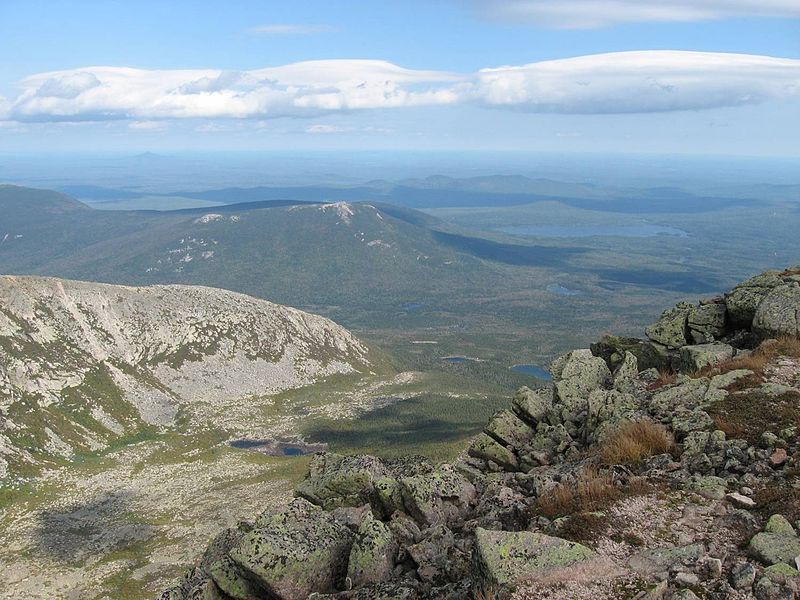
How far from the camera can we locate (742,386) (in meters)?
26.9

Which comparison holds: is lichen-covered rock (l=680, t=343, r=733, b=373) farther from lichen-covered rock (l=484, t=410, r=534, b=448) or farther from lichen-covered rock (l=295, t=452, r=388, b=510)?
lichen-covered rock (l=295, t=452, r=388, b=510)

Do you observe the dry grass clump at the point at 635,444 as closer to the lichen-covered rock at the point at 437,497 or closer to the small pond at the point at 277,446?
the lichen-covered rock at the point at 437,497

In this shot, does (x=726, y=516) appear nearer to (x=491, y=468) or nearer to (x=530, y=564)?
(x=530, y=564)

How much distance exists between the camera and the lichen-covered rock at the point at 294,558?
63.1 ft

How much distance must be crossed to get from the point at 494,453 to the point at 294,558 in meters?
12.7

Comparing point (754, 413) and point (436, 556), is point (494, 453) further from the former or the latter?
point (754, 413)

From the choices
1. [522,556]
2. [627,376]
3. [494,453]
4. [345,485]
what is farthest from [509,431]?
[522,556]

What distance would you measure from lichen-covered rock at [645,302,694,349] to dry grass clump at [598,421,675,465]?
1596 centimetres

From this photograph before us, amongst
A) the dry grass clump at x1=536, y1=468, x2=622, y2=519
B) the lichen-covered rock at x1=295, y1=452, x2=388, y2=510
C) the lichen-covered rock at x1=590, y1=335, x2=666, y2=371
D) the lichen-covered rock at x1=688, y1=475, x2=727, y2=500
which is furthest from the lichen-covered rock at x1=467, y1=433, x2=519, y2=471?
the lichen-covered rock at x1=590, y1=335, x2=666, y2=371

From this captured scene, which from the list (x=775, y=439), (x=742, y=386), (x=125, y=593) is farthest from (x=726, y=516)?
(x=125, y=593)

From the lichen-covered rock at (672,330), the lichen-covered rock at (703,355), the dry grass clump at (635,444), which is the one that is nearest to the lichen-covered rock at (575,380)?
the lichen-covered rock at (703,355)

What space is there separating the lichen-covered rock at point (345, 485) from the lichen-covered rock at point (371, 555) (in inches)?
179

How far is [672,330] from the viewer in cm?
3934

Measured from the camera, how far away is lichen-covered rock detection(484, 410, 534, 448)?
3031 centimetres
